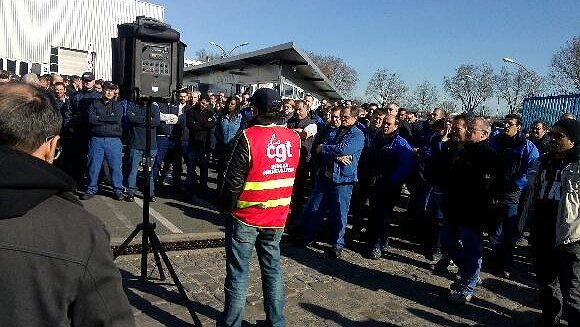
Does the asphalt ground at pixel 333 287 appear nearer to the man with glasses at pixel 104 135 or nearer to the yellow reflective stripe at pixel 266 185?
the man with glasses at pixel 104 135

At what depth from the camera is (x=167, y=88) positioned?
4953 mm

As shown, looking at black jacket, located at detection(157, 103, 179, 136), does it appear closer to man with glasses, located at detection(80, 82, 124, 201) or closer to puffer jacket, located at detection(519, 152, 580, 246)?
man with glasses, located at detection(80, 82, 124, 201)

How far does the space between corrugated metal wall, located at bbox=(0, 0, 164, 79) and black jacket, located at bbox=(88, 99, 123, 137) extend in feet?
78.9

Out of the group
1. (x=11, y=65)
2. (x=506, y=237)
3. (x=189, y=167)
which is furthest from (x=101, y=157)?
(x=11, y=65)

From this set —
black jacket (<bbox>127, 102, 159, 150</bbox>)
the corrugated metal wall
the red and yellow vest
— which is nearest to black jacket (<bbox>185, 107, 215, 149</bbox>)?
black jacket (<bbox>127, 102, 159, 150</bbox>)

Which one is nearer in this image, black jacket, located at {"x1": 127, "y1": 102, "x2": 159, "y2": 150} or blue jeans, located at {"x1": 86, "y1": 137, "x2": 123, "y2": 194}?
blue jeans, located at {"x1": 86, "y1": 137, "x2": 123, "y2": 194}

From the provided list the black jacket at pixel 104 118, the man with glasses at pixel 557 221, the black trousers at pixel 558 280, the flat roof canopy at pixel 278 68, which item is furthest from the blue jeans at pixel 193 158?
the black trousers at pixel 558 280

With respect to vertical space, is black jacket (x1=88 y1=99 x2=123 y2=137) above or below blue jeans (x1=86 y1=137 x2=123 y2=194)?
above

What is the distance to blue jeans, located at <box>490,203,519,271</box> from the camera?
6309mm

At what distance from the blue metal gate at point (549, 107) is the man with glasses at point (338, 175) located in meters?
8.51

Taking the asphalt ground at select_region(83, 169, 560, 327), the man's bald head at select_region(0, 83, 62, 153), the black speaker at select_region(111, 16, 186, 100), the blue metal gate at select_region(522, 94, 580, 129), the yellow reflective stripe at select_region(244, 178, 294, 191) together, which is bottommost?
the asphalt ground at select_region(83, 169, 560, 327)

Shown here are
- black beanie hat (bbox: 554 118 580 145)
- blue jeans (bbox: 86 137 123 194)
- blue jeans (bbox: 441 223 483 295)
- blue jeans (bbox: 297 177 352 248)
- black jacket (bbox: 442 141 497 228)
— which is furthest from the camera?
blue jeans (bbox: 86 137 123 194)

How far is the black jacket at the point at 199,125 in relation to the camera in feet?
30.2

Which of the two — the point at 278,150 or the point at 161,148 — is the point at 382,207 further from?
the point at 161,148
